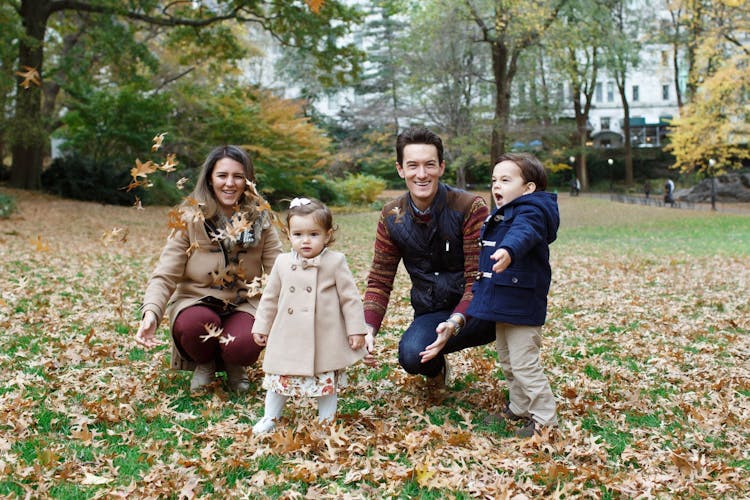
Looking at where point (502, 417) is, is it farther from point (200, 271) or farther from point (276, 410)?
point (200, 271)

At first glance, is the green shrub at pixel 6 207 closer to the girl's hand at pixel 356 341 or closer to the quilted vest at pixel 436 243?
the quilted vest at pixel 436 243

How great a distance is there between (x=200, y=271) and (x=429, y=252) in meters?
1.47

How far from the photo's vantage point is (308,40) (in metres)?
19.8

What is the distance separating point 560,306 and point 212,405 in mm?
5128

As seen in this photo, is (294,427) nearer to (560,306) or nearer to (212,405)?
(212,405)

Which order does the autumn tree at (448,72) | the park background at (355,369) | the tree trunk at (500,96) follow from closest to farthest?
the park background at (355,369) → the tree trunk at (500,96) → the autumn tree at (448,72)

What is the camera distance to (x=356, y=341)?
12.3 feet

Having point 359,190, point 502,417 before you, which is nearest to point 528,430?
point 502,417

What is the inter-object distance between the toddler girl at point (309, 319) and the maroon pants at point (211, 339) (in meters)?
0.57

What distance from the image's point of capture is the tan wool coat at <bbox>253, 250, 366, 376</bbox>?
3.67m

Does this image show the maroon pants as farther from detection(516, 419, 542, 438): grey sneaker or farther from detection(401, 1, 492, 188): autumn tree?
detection(401, 1, 492, 188): autumn tree

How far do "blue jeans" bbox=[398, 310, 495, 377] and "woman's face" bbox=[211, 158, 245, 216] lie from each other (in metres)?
1.40

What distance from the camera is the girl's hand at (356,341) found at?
3.73 metres

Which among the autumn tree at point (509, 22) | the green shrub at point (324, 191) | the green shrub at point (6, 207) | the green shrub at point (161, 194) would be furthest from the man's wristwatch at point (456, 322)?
the green shrub at point (324, 191)
